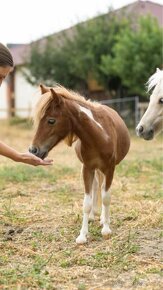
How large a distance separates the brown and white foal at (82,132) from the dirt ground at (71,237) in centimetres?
34

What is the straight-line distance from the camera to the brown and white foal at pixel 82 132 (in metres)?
4.52

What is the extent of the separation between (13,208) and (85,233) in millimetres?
1723

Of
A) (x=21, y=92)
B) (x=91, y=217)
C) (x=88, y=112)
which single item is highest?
(x=88, y=112)

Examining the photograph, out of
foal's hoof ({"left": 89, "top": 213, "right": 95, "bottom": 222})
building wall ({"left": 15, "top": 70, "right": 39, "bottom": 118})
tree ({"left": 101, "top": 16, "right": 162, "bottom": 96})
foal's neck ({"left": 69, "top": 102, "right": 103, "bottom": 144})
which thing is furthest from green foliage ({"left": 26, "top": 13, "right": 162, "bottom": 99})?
foal's neck ({"left": 69, "top": 102, "right": 103, "bottom": 144})

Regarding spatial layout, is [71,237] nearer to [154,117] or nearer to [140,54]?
[154,117]

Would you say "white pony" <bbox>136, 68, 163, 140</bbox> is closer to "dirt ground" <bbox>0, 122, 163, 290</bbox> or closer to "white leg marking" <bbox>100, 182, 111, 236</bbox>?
"white leg marking" <bbox>100, 182, 111, 236</bbox>

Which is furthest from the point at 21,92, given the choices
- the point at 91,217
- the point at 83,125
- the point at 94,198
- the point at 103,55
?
the point at 83,125

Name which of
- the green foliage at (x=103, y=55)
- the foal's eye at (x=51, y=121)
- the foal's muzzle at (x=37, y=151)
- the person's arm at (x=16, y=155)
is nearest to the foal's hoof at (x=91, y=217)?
the foal's muzzle at (x=37, y=151)

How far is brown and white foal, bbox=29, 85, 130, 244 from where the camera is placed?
178 inches

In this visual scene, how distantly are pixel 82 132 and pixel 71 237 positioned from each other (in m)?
1.15

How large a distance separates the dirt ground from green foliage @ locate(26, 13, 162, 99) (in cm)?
1151

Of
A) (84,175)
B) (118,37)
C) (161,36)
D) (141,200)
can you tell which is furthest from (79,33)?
(84,175)

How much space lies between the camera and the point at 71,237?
4961 millimetres

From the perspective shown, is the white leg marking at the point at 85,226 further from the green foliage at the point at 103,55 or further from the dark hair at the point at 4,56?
the green foliage at the point at 103,55
